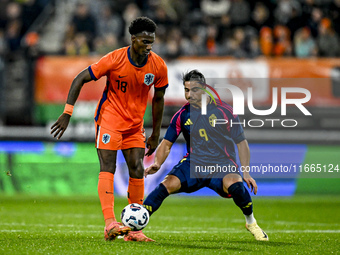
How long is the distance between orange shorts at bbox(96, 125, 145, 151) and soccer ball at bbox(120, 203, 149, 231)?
2.34 feet

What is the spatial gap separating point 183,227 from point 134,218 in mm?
2475

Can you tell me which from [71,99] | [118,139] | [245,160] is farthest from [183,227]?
[71,99]

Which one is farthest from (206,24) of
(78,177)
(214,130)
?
(214,130)

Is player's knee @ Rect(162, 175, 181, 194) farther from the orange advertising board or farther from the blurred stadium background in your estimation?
the orange advertising board

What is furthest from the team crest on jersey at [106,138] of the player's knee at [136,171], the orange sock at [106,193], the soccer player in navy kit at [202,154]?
the soccer player in navy kit at [202,154]

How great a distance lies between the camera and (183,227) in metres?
8.54

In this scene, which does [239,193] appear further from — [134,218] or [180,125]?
[134,218]

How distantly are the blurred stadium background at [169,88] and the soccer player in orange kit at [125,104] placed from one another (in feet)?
22.6

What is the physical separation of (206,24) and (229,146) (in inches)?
372

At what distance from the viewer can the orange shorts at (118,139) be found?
6.46 m

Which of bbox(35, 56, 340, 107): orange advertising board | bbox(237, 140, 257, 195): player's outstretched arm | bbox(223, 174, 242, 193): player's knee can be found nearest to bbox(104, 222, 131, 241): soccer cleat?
bbox(223, 174, 242, 193): player's knee

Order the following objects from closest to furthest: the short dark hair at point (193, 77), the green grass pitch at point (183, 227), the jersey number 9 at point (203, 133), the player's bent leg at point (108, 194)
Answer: the green grass pitch at point (183, 227)
the player's bent leg at point (108, 194)
the short dark hair at point (193, 77)
the jersey number 9 at point (203, 133)

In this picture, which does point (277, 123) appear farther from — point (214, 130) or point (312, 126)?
point (214, 130)

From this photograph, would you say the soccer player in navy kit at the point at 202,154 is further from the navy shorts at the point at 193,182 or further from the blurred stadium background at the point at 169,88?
the blurred stadium background at the point at 169,88
